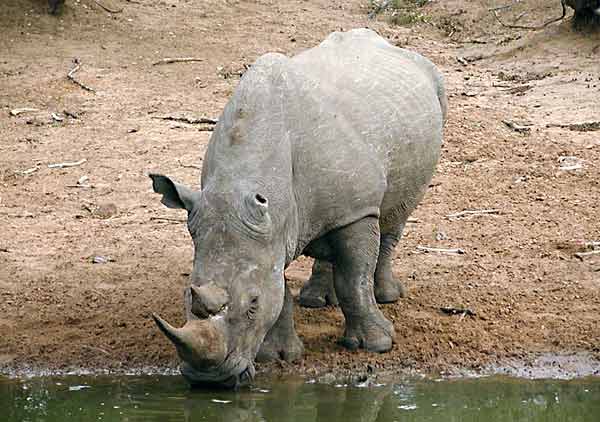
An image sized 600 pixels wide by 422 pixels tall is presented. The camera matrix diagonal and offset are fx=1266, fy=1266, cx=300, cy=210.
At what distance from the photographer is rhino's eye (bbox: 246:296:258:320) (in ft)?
20.5

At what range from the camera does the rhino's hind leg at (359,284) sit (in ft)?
23.5

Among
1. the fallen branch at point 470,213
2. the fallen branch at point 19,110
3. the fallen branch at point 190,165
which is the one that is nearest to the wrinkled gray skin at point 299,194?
the fallen branch at point 470,213

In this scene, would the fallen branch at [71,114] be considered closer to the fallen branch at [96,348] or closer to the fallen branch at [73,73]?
the fallen branch at [73,73]

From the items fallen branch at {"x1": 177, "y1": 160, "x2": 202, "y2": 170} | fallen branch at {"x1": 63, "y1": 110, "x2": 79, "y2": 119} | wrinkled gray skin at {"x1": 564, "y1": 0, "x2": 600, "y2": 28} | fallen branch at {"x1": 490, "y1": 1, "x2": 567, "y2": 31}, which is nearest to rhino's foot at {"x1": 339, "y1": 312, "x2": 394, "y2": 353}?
fallen branch at {"x1": 177, "y1": 160, "x2": 202, "y2": 170}

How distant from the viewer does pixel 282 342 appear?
731 cm

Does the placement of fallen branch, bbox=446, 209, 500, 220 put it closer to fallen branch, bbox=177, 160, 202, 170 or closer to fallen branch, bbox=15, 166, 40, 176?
fallen branch, bbox=177, 160, 202, 170

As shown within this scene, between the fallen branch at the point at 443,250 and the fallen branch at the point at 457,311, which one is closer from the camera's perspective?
the fallen branch at the point at 457,311

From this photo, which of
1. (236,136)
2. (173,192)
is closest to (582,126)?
(236,136)

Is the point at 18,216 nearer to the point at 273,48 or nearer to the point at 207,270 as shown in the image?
the point at 207,270

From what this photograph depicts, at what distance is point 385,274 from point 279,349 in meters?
1.27

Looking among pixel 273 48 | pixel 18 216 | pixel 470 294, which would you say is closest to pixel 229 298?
pixel 470 294

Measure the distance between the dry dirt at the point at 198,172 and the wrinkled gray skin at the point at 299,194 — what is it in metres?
0.55

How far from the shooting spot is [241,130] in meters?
6.61

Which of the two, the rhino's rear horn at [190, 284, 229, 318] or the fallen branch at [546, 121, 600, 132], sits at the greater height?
the rhino's rear horn at [190, 284, 229, 318]
